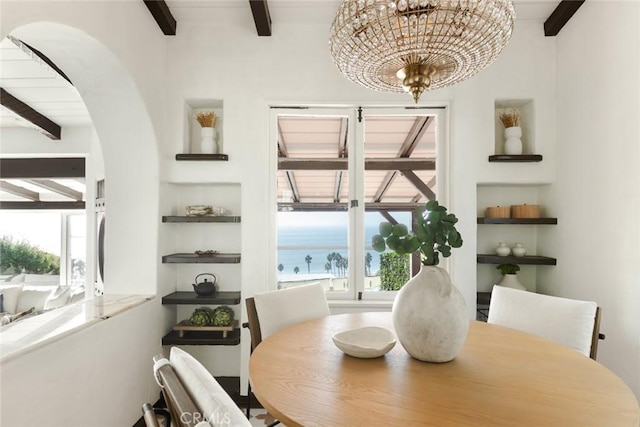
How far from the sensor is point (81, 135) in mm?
4137

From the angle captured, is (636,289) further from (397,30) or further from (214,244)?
(214,244)

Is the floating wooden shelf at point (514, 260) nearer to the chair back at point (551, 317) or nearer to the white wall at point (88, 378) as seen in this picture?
the chair back at point (551, 317)

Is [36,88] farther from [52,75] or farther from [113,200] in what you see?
[113,200]

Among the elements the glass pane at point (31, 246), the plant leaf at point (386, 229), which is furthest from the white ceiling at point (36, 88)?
the plant leaf at point (386, 229)

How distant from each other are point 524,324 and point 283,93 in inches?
85.2

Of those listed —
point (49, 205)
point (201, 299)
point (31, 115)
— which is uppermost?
point (31, 115)

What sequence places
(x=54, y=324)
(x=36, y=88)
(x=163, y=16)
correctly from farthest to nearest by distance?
(x=36, y=88)
(x=163, y=16)
(x=54, y=324)

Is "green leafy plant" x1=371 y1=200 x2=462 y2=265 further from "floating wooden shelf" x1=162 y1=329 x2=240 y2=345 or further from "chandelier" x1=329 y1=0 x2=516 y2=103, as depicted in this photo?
"floating wooden shelf" x1=162 y1=329 x2=240 y2=345

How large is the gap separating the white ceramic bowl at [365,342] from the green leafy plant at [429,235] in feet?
1.20

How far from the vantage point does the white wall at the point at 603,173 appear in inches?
73.7

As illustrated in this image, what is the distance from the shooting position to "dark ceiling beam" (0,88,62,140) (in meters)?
3.29

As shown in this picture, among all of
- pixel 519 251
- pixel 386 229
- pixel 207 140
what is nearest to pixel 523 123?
pixel 519 251

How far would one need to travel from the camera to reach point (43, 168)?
4.39 metres

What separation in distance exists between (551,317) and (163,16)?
2.96 m
